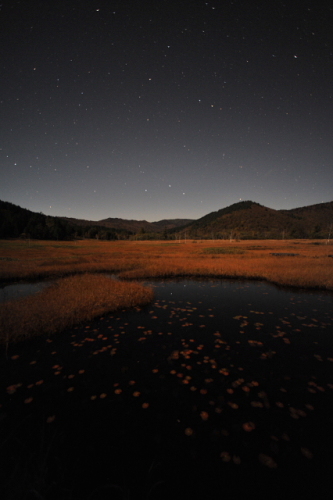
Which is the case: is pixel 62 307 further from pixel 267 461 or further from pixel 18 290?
pixel 267 461

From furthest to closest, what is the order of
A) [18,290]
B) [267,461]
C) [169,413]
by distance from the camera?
[18,290], [169,413], [267,461]

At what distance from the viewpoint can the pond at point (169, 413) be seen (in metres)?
3.04

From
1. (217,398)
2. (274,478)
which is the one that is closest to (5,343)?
(217,398)

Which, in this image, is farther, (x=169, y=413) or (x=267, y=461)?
(x=169, y=413)

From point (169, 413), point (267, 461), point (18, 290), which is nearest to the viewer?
point (267, 461)

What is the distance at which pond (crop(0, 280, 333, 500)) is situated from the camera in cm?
304

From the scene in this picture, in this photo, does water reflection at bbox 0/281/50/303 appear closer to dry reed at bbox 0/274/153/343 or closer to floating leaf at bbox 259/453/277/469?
dry reed at bbox 0/274/153/343

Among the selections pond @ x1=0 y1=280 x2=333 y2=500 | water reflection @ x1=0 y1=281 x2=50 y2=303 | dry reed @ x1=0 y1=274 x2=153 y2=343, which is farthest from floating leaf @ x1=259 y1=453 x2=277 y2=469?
water reflection @ x1=0 y1=281 x2=50 y2=303

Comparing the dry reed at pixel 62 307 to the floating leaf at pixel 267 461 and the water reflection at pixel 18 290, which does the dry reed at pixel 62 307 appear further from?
the floating leaf at pixel 267 461

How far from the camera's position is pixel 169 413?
429 cm

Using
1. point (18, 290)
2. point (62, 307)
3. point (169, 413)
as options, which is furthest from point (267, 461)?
point (18, 290)

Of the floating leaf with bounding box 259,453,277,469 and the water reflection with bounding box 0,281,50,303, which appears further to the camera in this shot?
the water reflection with bounding box 0,281,50,303

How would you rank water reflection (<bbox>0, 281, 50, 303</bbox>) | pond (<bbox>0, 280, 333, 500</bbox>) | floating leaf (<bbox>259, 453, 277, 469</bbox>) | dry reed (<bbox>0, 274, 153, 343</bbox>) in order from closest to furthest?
pond (<bbox>0, 280, 333, 500</bbox>)
floating leaf (<bbox>259, 453, 277, 469</bbox>)
dry reed (<bbox>0, 274, 153, 343</bbox>)
water reflection (<bbox>0, 281, 50, 303</bbox>)

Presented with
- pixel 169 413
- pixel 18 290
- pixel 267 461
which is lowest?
pixel 18 290
